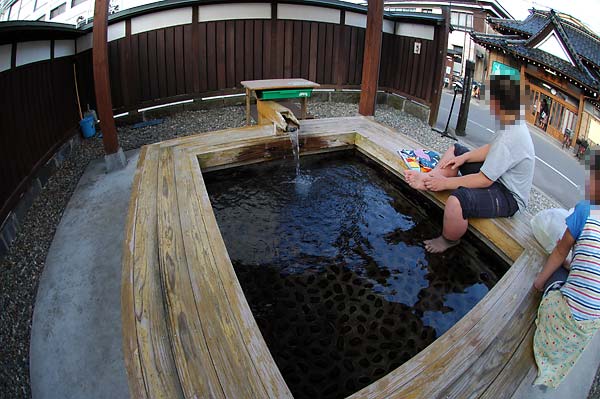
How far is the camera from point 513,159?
2.95 m

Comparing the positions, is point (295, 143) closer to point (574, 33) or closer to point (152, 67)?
point (152, 67)

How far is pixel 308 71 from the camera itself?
9.02m

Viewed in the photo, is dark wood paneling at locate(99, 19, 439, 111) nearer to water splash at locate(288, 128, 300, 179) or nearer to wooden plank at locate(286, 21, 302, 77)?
wooden plank at locate(286, 21, 302, 77)

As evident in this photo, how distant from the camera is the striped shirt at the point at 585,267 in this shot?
1893mm

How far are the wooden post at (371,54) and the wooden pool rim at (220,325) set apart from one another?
3.31 meters

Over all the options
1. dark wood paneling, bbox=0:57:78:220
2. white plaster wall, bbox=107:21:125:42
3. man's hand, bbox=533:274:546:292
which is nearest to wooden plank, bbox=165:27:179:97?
white plaster wall, bbox=107:21:125:42

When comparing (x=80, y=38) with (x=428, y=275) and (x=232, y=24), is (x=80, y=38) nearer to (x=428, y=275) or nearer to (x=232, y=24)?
(x=232, y=24)

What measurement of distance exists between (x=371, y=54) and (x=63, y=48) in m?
4.83

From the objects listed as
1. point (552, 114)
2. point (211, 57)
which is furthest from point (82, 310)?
point (552, 114)

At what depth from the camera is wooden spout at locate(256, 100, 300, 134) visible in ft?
16.5

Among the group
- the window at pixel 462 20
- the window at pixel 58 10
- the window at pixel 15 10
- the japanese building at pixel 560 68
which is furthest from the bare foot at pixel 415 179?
the window at pixel 462 20

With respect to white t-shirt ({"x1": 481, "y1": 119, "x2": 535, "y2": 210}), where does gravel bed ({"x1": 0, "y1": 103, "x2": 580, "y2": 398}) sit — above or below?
below

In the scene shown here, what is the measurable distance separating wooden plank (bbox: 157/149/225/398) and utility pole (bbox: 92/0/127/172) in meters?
2.73

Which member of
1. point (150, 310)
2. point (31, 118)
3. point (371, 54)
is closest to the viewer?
point (150, 310)
